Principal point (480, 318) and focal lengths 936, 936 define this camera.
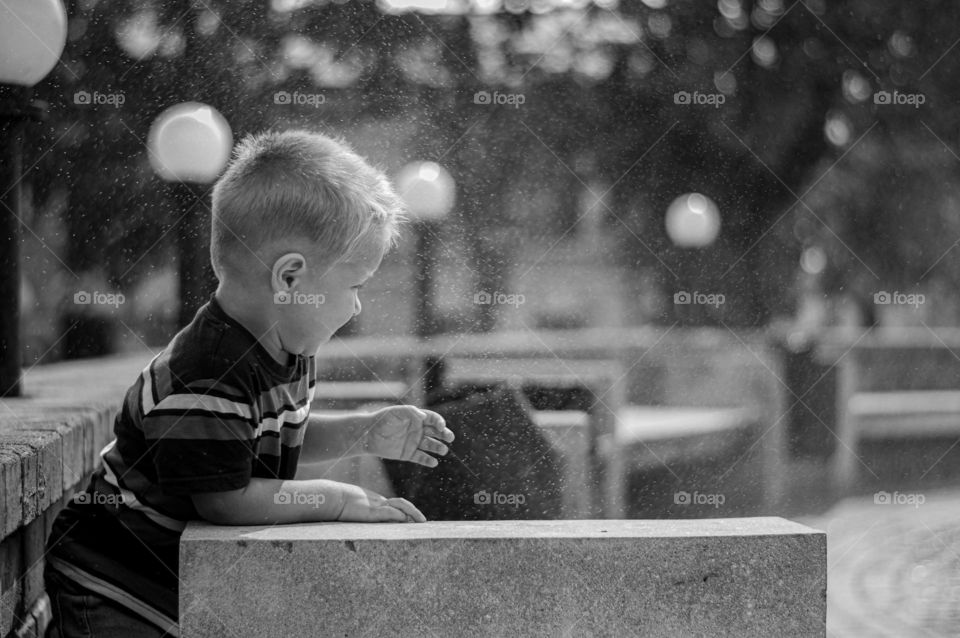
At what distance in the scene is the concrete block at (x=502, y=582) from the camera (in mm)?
958

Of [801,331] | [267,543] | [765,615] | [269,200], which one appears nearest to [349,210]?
[269,200]

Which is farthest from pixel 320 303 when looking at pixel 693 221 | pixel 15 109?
pixel 693 221

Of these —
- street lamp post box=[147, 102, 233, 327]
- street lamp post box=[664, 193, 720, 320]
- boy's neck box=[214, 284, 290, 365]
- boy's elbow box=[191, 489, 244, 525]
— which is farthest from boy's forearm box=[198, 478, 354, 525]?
street lamp post box=[664, 193, 720, 320]

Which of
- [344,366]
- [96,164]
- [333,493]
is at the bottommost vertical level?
[333,493]

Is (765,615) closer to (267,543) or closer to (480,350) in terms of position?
(267,543)

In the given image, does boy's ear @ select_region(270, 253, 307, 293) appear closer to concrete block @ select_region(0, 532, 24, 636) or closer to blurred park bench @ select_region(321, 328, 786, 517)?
concrete block @ select_region(0, 532, 24, 636)

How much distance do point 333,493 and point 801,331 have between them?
5.00 feet

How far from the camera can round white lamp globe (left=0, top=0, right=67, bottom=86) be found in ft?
5.29

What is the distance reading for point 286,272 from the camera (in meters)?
1.20

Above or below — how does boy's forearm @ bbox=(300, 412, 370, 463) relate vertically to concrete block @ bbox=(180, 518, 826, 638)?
above

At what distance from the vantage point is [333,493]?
3.71 ft

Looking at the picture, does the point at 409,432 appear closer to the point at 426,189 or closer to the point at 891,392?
the point at 426,189

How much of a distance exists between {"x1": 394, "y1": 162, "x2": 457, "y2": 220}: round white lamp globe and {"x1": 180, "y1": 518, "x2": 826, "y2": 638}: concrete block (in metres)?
0.95

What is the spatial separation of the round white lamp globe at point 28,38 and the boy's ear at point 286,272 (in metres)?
0.77
